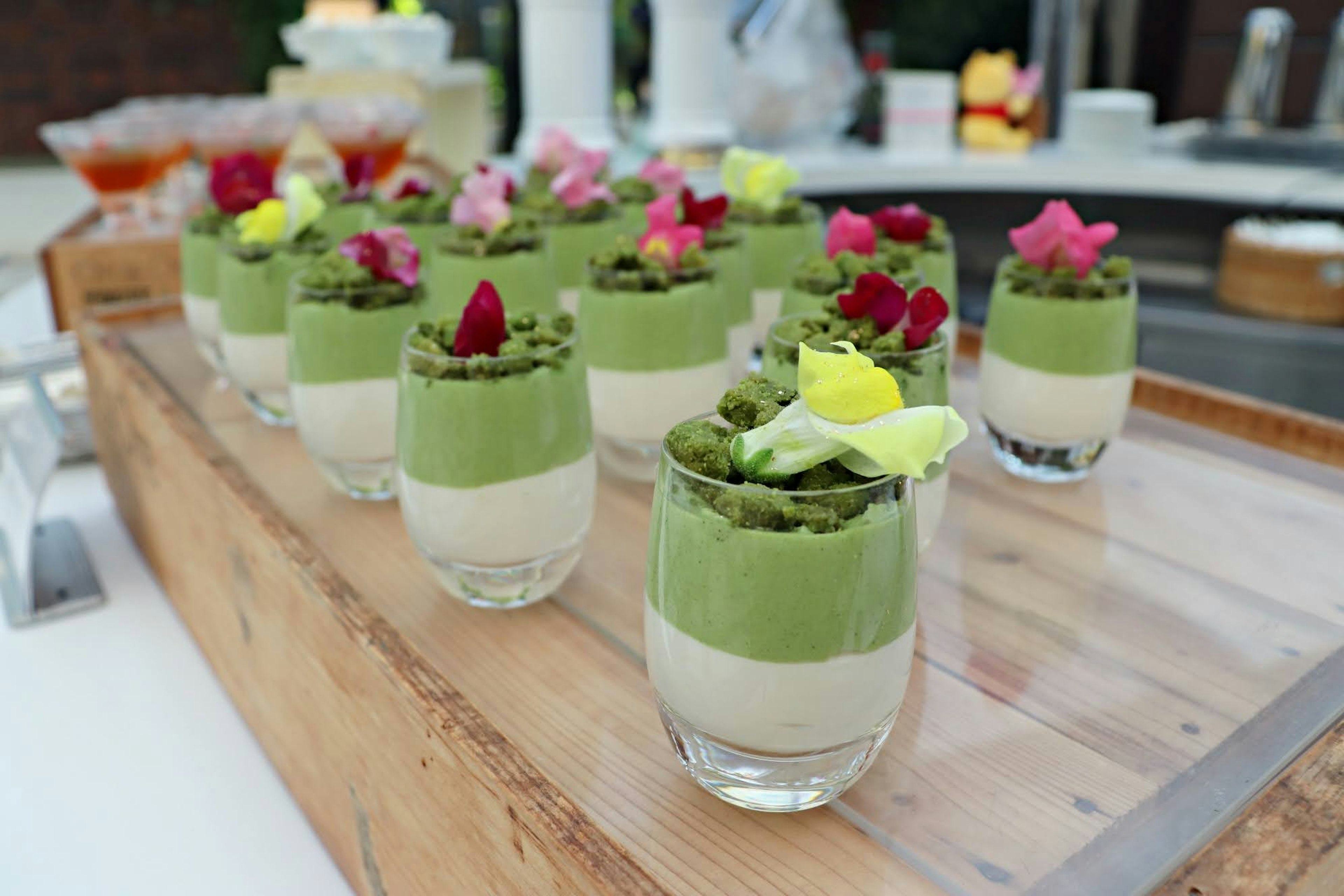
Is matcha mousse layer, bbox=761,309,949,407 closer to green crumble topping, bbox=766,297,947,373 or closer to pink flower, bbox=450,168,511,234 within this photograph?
green crumble topping, bbox=766,297,947,373

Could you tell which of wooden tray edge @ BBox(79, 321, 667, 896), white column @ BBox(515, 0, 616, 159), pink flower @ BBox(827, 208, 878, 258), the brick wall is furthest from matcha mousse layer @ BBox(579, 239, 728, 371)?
the brick wall

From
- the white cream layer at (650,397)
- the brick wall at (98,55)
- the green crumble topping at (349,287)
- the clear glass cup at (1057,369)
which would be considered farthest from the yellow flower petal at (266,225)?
the brick wall at (98,55)

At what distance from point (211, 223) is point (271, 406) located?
0.30 m

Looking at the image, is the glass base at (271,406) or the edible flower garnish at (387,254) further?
the glass base at (271,406)

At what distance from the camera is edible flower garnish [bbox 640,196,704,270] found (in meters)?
1.01

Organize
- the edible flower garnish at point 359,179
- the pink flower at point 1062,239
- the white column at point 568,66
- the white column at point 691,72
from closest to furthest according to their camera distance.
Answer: the pink flower at point 1062,239
the edible flower garnish at point 359,179
the white column at point 568,66
the white column at point 691,72

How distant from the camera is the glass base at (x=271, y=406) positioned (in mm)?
1202

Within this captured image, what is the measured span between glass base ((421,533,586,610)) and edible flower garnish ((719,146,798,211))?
0.63 meters

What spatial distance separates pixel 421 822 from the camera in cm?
68

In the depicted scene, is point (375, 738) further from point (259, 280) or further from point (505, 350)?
point (259, 280)

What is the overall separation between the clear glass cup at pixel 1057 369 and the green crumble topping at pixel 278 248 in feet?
2.40

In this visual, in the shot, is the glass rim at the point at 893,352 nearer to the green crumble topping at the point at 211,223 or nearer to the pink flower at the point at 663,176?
the pink flower at the point at 663,176

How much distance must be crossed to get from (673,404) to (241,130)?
1.52 metres

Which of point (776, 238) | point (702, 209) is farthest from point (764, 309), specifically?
point (702, 209)
